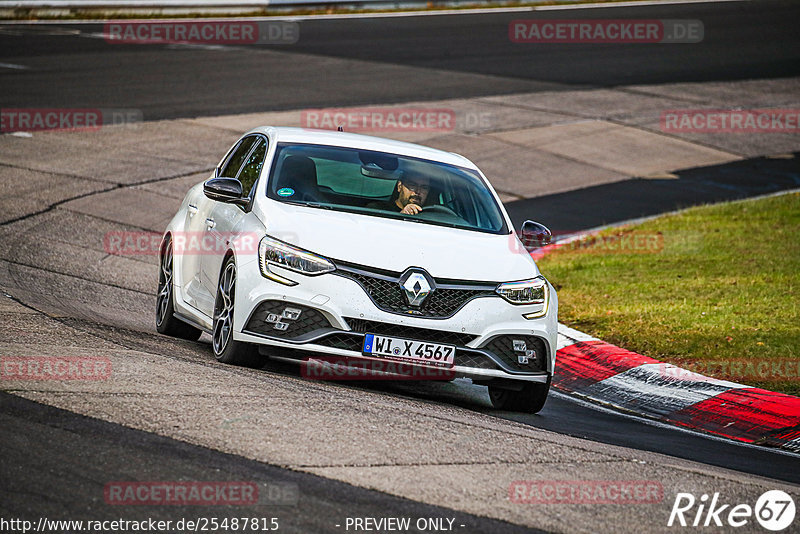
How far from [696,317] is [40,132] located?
41.3 ft

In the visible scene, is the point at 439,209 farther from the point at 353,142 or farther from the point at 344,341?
the point at 344,341

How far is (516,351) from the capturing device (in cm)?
795

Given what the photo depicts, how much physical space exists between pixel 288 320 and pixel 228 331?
23.2 inches

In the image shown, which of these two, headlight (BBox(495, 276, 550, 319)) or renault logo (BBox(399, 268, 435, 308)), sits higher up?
renault logo (BBox(399, 268, 435, 308))

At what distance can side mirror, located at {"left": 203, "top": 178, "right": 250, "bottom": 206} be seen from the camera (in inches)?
334

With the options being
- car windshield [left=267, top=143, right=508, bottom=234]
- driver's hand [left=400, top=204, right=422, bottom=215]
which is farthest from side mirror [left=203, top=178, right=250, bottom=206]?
driver's hand [left=400, top=204, right=422, bottom=215]

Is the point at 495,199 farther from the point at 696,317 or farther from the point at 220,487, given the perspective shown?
the point at 220,487

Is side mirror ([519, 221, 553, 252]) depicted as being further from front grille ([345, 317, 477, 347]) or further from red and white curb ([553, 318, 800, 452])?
front grille ([345, 317, 477, 347])

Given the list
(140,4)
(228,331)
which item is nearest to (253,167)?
(228,331)

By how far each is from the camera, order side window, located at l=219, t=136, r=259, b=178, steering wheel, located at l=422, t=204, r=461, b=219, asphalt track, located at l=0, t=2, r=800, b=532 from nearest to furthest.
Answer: asphalt track, located at l=0, t=2, r=800, b=532
steering wheel, located at l=422, t=204, r=461, b=219
side window, located at l=219, t=136, r=259, b=178

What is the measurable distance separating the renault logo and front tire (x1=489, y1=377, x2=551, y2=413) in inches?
42.1

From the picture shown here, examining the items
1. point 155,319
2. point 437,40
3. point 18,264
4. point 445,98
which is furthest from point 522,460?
point 437,40

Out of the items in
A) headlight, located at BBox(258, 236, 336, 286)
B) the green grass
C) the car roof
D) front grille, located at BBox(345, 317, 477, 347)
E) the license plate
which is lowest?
the green grass

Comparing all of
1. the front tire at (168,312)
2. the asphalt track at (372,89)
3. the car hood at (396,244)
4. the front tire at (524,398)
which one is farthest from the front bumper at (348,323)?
the front tire at (168,312)
